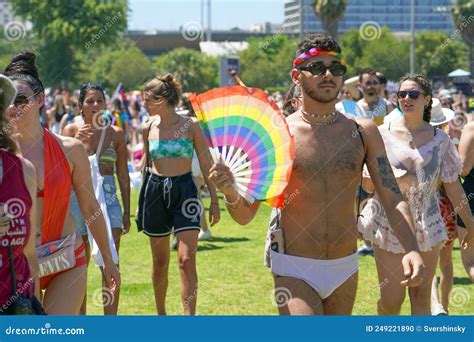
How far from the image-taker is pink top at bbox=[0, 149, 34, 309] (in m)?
3.71

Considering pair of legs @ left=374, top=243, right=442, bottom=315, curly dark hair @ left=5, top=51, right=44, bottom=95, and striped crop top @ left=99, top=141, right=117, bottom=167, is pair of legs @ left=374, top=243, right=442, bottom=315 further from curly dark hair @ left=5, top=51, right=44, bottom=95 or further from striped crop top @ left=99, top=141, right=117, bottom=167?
curly dark hair @ left=5, top=51, right=44, bottom=95

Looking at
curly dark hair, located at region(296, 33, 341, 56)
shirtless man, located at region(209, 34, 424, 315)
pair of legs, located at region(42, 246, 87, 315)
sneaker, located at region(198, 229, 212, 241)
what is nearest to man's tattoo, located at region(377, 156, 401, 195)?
shirtless man, located at region(209, 34, 424, 315)

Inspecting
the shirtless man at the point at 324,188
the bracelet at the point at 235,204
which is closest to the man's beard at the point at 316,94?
the shirtless man at the point at 324,188

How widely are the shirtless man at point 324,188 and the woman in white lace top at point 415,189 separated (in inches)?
58.5

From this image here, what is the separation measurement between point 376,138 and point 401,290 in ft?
6.03

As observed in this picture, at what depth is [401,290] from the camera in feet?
21.6

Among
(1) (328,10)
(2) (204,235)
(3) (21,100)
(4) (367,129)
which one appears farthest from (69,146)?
(1) (328,10)

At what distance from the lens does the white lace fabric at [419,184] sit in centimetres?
673

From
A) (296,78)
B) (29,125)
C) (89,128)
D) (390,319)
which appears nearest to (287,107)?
(89,128)

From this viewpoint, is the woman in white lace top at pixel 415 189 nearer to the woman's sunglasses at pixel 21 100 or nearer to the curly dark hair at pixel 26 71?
the curly dark hair at pixel 26 71

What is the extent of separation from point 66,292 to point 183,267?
2.78 metres

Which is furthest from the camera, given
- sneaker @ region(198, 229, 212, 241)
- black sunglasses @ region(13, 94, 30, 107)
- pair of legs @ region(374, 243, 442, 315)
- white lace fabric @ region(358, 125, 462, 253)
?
sneaker @ region(198, 229, 212, 241)

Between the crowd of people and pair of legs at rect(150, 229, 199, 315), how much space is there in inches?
0.5

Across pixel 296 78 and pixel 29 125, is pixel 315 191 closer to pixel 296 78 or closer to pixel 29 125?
pixel 296 78
